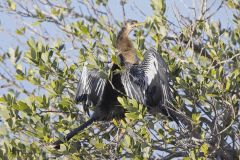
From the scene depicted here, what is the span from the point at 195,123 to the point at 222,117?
774 mm

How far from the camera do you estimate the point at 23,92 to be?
6355 millimetres

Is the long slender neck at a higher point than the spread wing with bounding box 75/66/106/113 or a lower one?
higher

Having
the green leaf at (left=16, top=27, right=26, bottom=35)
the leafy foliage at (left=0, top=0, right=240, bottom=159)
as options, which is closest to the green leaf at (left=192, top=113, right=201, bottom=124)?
the leafy foliage at (left=0, top=0, right=240, bottom=159)

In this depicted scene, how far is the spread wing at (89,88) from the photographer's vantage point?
6.24m

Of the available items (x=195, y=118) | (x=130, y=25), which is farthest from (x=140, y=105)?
(x=130, y=25)

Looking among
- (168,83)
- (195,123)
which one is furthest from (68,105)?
(195,123)

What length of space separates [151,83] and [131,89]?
1.03 ft

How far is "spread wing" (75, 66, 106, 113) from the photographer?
6.24 m

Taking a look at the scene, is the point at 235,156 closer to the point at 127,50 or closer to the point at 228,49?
the point at 228,49

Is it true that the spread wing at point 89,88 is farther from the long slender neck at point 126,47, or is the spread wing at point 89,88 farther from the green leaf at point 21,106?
the green leaf at point 21,106

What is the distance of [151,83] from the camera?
20.5ft

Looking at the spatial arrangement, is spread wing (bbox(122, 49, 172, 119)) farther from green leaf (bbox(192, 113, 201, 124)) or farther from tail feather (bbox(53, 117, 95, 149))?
green leaf (bbox(192, 113, 201, 124))

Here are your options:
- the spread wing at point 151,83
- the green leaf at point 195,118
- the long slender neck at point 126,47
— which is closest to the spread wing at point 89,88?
the spread wing at point 151,83

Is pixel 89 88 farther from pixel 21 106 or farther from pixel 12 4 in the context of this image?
pixel 12 4
